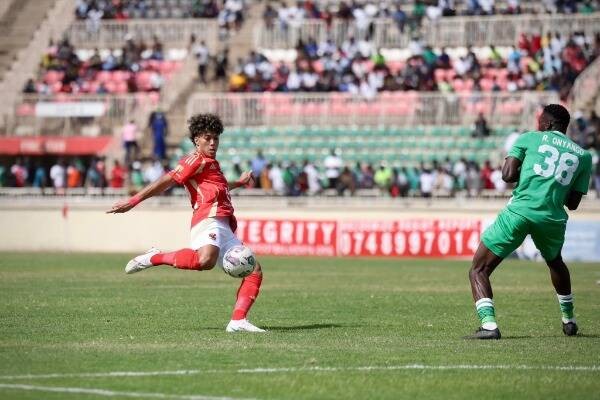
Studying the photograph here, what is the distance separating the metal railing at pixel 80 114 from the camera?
45.5 m

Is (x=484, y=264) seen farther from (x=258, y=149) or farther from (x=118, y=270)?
(x=258, y=149)

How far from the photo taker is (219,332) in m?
14.2

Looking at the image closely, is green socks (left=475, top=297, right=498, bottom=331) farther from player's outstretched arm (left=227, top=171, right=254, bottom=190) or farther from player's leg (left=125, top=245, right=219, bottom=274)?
player's outstretched arm (left=227, top=171, right=254, bottom=190)

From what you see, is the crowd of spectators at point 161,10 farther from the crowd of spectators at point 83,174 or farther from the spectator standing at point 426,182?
the spectator standing at point 426,182

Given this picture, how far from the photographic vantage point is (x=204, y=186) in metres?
14.2

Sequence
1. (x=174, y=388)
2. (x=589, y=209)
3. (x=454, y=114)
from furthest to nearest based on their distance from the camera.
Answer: (x=454, y=114) < (x=589, y=209) < (x=174, y=388)

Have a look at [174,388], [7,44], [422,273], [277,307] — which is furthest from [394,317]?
[7,44]

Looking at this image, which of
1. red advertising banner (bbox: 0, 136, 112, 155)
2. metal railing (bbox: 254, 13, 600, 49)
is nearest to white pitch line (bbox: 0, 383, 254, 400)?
red advertising banner (bbox: 0, 136, 112, 155)

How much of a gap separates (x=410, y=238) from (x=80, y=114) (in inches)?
570

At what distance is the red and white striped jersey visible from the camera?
555 inches

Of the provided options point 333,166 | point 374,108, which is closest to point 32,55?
point 374,108

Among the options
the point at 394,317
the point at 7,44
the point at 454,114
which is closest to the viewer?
the point at 394,317

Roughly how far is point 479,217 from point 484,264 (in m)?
22.0

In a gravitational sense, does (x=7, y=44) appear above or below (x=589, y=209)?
above
